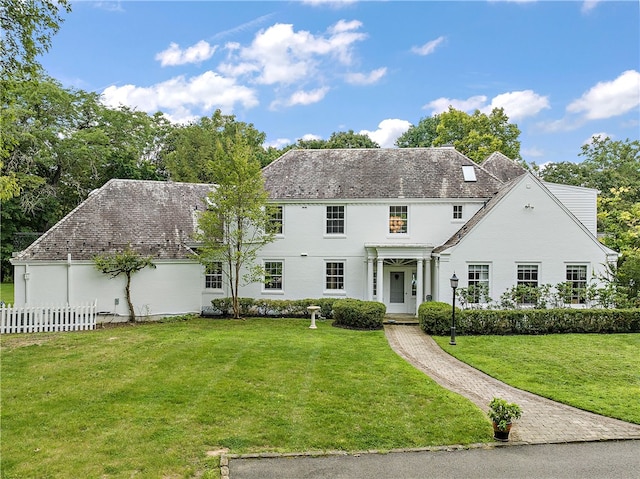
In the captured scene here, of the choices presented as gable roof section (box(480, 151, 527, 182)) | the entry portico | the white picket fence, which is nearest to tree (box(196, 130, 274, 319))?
the white picket fence

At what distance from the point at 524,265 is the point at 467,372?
381 inches

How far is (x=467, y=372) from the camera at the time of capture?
11.0 meters

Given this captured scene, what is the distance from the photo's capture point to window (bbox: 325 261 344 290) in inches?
830

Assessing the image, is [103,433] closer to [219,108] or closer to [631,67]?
[631,67]

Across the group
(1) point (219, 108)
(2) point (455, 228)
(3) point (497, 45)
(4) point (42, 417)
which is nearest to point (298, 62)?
(3) point (497, 45)

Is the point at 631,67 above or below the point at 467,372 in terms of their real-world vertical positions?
above

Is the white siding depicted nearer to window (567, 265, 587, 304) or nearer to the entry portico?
window (567, 265, 587, 304)

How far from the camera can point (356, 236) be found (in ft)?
68.8

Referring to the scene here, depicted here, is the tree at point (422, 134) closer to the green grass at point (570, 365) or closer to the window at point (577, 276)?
the window at point (577, 276)

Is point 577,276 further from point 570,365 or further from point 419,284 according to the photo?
point 570,365

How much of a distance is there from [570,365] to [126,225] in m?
20.1

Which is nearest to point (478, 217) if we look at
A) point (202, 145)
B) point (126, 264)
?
point (126, 264)

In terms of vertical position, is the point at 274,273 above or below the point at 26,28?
below

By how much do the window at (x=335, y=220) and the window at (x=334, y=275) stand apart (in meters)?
1.76
